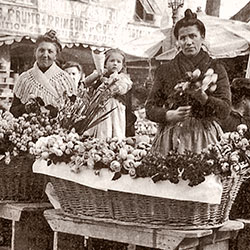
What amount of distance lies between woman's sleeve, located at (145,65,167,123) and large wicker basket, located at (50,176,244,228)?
0.46 m

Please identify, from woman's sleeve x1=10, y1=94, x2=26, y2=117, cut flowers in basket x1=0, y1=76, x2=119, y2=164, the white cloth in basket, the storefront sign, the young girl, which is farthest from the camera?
the storefront sign

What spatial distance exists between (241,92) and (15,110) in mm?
1466

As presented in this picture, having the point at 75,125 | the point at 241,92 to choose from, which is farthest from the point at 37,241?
the point at 241,92

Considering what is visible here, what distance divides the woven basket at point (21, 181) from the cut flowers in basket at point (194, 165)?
109 cm

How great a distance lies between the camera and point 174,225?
119 inches

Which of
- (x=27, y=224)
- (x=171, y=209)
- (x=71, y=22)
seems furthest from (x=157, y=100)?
(x=71, y=22)

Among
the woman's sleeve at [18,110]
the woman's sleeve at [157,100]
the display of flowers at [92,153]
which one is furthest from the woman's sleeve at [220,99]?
the woman's sleeve at [18,110]

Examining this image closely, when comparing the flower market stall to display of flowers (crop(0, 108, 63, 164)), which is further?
display of flowers (crop(0, 108, 63, 164))

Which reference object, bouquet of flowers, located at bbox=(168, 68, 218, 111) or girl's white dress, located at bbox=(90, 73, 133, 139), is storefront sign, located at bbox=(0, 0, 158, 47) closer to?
girl's white dress, located at bbox=(90, 73, 133, 139)

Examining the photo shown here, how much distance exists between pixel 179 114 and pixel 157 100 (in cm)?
18

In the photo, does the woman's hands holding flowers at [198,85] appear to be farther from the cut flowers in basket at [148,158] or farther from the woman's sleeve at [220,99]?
the cut flowers in basket at [148,158]

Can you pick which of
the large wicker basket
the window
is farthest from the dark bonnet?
the window

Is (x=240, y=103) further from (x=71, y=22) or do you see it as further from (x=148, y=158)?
(x=71, y=22)

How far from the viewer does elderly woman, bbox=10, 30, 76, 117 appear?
442cm
